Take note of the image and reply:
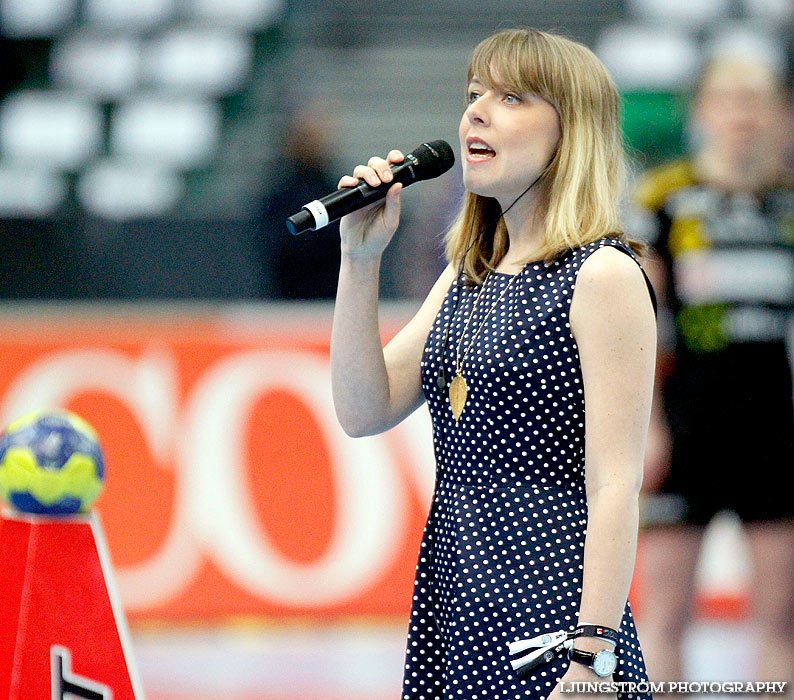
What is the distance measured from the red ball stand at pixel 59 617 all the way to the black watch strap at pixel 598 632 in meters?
1.01

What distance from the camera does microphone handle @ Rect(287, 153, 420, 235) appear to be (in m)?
→ 2.03

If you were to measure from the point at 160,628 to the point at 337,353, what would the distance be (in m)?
3.36

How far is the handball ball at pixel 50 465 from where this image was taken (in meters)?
2.54

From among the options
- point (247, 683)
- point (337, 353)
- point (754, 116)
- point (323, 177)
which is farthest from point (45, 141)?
point (337, 353)

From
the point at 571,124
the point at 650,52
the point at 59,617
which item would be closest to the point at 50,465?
the point at 59,617

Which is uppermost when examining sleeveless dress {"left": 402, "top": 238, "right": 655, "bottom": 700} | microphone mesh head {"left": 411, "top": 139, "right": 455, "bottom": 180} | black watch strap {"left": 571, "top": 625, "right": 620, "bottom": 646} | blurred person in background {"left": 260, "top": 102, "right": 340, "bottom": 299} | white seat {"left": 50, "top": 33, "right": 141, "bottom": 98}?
white seat {"left": 50, "top": 33, "right": 141, "bottom": 98}

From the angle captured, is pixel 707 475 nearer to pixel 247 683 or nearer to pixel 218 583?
pixel 247 683

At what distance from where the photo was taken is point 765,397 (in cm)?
379

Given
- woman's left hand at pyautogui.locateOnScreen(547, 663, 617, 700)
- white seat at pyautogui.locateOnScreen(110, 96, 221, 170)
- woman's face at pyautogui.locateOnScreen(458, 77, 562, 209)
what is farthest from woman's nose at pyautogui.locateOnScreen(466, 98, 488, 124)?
white seat at pyautogui.locateOnScreen(110, 96, 221, 170)

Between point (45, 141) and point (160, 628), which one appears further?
point (45, 141)

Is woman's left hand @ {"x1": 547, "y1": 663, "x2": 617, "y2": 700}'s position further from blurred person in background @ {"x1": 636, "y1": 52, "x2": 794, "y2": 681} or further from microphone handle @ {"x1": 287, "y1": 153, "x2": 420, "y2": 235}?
blurred person in background @ {"x1": 636, "y1": 52, "x2": 794, "y2": 681}

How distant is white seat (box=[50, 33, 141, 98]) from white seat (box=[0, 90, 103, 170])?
18 centimetres

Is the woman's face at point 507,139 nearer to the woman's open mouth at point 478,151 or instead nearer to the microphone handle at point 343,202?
the woman's open mouth at point 478,151

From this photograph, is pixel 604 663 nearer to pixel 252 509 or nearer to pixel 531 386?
pixel 531 386
